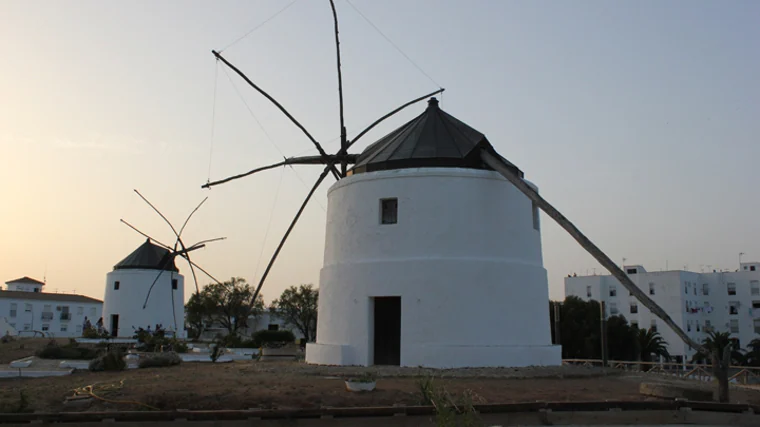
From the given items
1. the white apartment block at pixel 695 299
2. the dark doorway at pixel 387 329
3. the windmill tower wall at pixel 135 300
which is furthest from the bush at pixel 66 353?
the white apartment block at pixel 695 299

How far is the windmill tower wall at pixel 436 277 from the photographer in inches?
601

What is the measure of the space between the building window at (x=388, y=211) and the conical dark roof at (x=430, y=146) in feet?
2.95

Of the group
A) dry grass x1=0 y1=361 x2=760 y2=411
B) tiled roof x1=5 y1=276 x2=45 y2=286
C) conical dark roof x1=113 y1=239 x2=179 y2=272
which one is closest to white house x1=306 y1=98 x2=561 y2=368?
dry grass x1=0 y1=361 x2=760 y2=411

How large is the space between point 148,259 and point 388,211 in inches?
1100

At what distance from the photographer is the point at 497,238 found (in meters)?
16.1

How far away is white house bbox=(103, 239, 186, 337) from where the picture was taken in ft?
129

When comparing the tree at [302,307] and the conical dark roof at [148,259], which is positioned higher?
the conical dark roof at [148,259]

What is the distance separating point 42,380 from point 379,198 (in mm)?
8481

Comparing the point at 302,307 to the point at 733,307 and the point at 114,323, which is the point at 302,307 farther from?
the point at 733,307

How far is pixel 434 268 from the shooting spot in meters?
15.5

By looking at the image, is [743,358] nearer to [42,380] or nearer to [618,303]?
[618,303]

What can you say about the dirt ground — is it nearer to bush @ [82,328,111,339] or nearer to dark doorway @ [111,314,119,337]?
bush @ [82,328,111,339]

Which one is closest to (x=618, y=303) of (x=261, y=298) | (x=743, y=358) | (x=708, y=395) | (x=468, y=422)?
(x=743, y=358)

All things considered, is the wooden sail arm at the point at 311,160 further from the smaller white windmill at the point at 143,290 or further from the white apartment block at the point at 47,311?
the white apartment block at the point at 47,311
